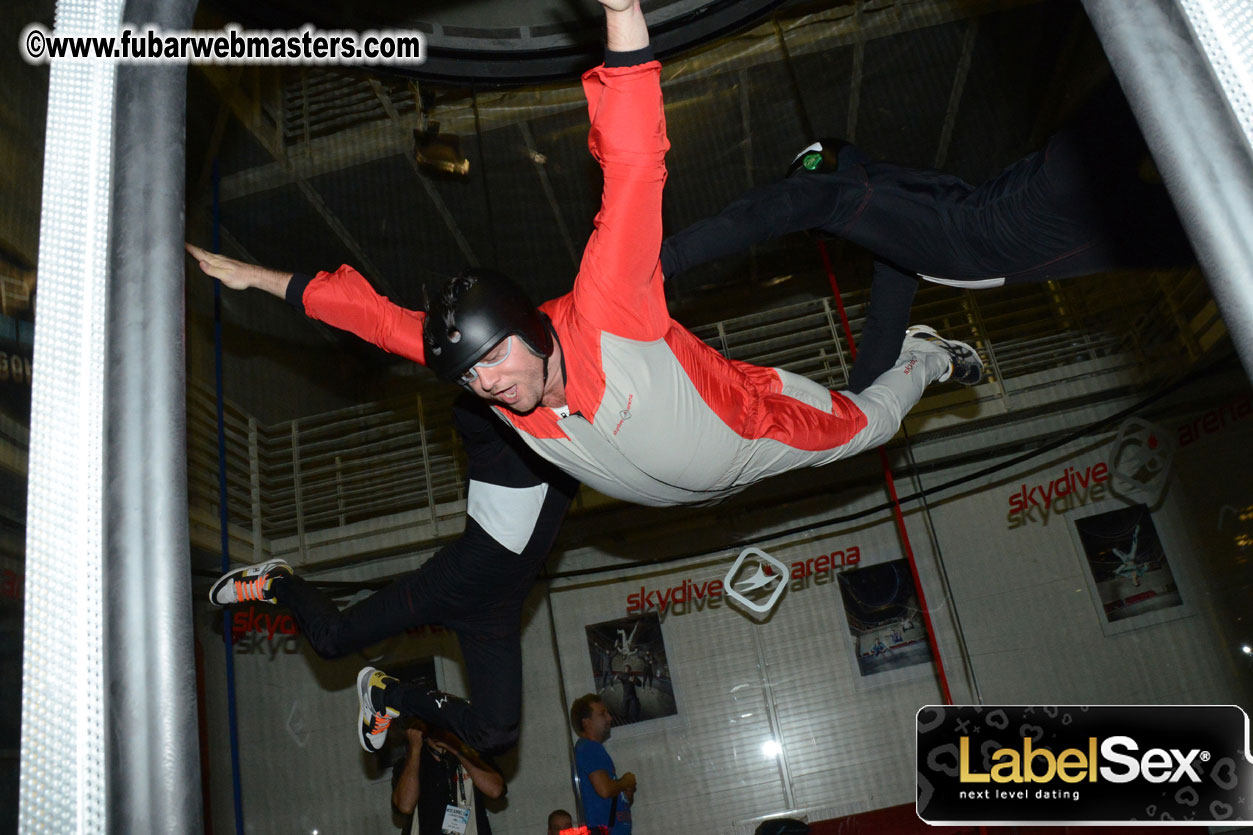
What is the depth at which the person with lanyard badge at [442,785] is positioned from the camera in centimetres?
271

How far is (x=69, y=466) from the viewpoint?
659mm

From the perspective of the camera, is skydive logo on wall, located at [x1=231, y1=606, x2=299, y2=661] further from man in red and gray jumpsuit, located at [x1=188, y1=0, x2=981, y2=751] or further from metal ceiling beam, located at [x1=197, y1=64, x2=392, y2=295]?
metal ceiling beam, located at [x1=197, y1=64, x2=392, y2=295]

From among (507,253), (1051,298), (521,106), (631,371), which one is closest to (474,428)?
(631,371)

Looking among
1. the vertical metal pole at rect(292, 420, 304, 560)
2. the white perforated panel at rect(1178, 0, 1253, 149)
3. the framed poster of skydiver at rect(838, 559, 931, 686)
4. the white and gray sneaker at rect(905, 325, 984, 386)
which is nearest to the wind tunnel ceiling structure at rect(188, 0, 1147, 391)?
the vertical metal pole at rect(292, 420, 304, 560)

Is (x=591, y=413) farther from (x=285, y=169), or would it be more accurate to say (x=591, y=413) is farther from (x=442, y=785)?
(x=285, y=169)

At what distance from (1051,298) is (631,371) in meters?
2.40

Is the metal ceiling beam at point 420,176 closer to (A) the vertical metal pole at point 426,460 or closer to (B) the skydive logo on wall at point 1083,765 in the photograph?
(A) the vertical metal pole at point 426,460

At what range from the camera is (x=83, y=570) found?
635 mm

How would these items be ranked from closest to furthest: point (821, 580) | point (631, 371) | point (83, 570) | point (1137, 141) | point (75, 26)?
point (83, 570) → point (75, 26) → point (1137, 141) → point (631, 371) → point (821, 580)

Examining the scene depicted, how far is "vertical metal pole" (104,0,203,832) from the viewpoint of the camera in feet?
1.96

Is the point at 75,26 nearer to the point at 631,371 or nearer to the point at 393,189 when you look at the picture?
the point at 631,371

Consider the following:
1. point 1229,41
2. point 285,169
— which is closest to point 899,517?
point 1229,41

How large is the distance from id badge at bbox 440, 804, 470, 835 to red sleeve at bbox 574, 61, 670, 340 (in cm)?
202

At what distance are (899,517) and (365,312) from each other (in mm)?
2137
